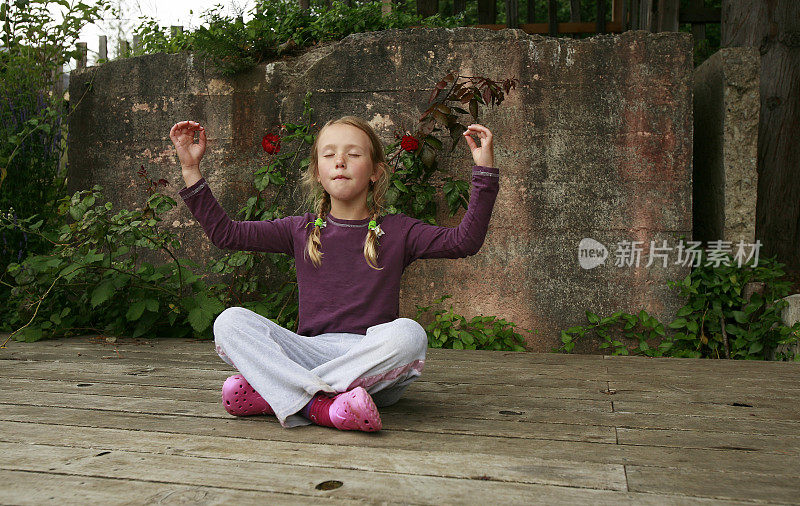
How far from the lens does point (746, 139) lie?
3.91m

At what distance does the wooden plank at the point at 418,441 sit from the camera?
1830mm

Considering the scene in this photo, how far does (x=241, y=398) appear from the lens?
2.25 meters

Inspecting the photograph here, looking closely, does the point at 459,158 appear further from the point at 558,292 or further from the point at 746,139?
the point at 746,139

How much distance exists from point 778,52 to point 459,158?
88.4 inches

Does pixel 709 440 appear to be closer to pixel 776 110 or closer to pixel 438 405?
pixel 438 405

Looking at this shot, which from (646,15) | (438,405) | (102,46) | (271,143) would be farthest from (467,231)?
(102,46)

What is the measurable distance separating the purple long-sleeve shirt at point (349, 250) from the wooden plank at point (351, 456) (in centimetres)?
55

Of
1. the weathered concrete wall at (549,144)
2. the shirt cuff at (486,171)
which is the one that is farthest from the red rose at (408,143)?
the shirt cuff at (486,171)

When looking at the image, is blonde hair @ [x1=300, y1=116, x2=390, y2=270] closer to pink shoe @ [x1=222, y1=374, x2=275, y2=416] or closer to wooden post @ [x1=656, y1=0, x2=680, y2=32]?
pink shoe @ [x1=222, y1=374, x2=275, y2=416]

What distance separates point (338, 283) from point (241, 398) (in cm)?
48

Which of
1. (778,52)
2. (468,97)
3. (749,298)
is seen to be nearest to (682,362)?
(749,298)

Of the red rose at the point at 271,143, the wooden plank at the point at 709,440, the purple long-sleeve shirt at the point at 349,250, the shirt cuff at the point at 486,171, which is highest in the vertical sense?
the red rose at the point at 271,143

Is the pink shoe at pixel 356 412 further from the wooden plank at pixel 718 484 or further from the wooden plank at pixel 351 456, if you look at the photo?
the wooden plank at pixel 718 484

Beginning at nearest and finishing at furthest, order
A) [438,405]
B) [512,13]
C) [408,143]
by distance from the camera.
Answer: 1. [438,405]
2. [408,143]
3. [512,13]
